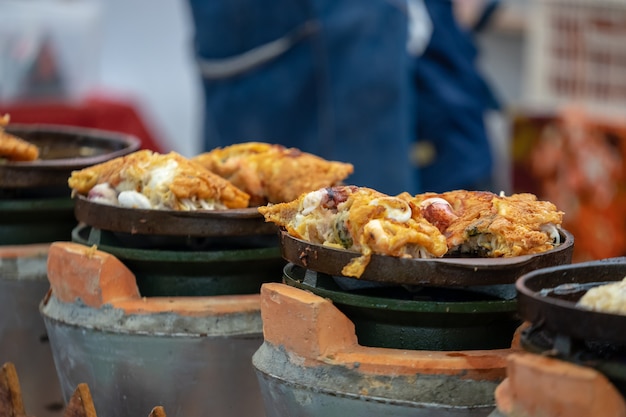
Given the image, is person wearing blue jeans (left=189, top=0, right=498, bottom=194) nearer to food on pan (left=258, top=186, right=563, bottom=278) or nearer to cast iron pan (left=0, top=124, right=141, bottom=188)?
cast iron pan (left=0, top=124, right=141, bottom=188)

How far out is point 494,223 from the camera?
4.11 feet

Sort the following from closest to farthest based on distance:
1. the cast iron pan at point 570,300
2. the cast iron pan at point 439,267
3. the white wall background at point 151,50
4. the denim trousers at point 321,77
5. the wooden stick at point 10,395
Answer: the cast iron pan at point 570,300 < the cast iron pan at point 439,267 < the wooden stick at point 10,395 < the denim trousers at point 321,77 < the white wall background at point 151,50

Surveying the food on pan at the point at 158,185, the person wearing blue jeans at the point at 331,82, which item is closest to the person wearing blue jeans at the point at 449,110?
the person wearing blue jeans at the point at 331,82

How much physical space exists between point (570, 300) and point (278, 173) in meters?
0.64

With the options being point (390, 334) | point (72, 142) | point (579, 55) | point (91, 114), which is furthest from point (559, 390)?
point (91, 114)

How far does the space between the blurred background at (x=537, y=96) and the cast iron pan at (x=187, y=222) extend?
8.53 ft

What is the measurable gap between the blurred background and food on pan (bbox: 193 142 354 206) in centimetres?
242

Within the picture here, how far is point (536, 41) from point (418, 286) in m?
3.61

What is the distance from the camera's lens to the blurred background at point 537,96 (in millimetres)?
4359

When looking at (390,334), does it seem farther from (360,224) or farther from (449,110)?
(449,110)

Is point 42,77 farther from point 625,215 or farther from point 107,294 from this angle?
point 107,294

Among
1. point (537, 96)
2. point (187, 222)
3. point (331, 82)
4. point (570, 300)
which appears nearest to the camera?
point (570, 300)

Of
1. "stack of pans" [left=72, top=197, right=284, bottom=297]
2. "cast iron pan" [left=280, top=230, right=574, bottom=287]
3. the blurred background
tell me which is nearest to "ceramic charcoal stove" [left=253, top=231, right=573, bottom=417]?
"cast iron pan" [left=280, top=230, right=574, bottom=287]

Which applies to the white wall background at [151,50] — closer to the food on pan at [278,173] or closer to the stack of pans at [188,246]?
the food on pan at [278,173]
